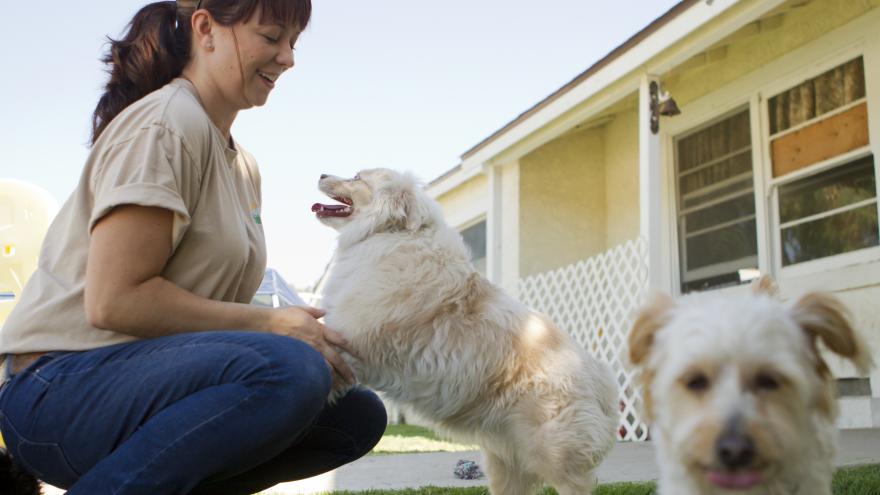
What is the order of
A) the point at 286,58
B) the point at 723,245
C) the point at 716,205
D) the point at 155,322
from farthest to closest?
the point at 716,205 → the point at 723,245 → the point at 286,58 → the point at 155,322

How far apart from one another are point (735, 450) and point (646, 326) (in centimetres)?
50

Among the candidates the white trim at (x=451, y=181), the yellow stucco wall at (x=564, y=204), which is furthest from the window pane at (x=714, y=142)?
the white trim at (x=451, y=181)

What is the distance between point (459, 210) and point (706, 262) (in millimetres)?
5961

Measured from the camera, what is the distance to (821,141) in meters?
7.21

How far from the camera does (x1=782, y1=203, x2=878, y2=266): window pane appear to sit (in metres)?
6.75

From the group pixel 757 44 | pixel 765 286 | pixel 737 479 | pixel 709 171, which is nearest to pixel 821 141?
pixel 757 44

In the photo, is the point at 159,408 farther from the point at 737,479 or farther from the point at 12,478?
the point at 737,479

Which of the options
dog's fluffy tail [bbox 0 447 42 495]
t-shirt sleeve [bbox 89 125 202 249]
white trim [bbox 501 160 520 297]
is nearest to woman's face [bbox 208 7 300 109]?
t-shirt sleeve [bbox 89 125 202 249]

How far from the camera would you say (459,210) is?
13.9m

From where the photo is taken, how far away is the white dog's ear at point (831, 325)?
2.04 metres

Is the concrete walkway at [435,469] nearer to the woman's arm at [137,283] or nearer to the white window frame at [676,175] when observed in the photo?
the woman's arm at [137,283]

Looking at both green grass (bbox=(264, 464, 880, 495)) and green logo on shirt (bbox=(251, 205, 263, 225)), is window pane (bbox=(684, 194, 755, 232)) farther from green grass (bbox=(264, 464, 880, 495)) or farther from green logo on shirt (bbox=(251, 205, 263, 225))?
green logo on shirt (bbox=(251, 205, 263, 225))

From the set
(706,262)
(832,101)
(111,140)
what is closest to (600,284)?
(706,262)

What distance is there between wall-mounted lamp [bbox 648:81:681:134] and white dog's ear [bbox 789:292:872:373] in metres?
5.68
